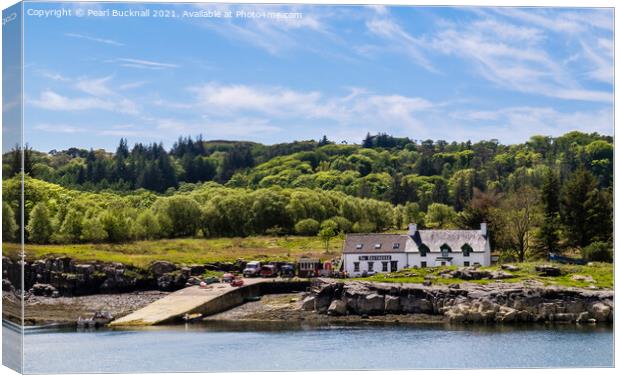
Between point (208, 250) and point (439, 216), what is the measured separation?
6162 mm

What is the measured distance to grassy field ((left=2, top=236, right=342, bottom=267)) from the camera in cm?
2692

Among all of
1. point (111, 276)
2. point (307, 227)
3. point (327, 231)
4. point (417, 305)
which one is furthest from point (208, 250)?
point (417, 305)

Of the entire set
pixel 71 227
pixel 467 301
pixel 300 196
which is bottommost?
pixel 467 301

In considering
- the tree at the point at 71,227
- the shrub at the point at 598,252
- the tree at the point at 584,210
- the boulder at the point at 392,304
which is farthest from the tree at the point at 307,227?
the shrub at the point at 598,252

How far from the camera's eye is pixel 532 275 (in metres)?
25.6

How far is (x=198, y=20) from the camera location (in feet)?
59.2

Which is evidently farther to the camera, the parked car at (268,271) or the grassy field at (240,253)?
the parked car at (268,271)

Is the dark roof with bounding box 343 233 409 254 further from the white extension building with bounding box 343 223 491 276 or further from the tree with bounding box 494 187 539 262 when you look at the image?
the tree with bounding box 494 187 539 262

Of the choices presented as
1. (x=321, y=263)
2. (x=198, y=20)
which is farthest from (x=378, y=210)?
(x=198, y=20)

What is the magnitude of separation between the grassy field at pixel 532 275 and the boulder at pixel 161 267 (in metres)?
4.66

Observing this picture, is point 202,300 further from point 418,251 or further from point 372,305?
point 418,251

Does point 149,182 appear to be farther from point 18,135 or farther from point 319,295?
point 18,135

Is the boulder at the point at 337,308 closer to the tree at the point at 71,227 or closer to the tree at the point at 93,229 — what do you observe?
the tree at the point at 93,229

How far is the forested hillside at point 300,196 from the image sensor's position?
84.5ft
